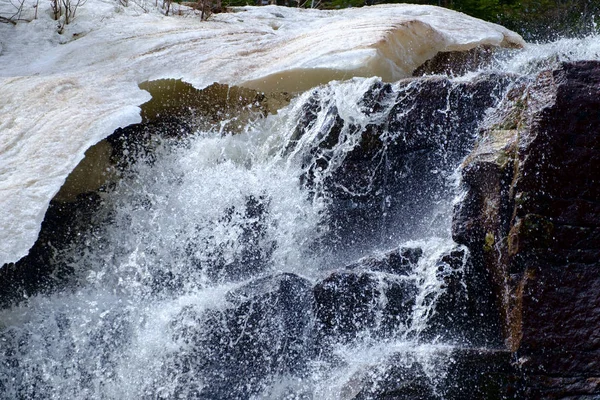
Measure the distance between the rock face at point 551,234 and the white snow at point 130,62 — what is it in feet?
4.81

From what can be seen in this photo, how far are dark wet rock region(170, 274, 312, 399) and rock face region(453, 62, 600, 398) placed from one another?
3.40ft

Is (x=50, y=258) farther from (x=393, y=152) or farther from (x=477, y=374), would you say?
(x=477, y=374)

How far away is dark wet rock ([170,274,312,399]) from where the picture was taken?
374cm

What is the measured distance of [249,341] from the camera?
3.81 meters

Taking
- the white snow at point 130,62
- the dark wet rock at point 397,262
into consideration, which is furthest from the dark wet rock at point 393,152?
the dark wet rock at point 397,262

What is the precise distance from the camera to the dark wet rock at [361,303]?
12.1 feet

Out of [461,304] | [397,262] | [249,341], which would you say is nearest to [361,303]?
[397,262]

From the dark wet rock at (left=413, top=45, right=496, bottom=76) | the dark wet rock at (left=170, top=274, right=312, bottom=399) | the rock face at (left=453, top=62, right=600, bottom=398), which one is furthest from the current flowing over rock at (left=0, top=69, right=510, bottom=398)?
the dark wet rock at (left=413, top=45, right=496, bottom=76)

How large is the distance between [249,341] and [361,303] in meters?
0.64

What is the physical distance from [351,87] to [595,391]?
228cm

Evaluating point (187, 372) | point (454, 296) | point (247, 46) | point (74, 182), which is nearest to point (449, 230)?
point (454, 296)

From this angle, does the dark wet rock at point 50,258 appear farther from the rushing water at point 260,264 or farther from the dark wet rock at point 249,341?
the dark wet rock at point 249,341

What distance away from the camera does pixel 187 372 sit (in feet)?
12.4

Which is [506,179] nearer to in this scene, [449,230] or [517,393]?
[449,230]
